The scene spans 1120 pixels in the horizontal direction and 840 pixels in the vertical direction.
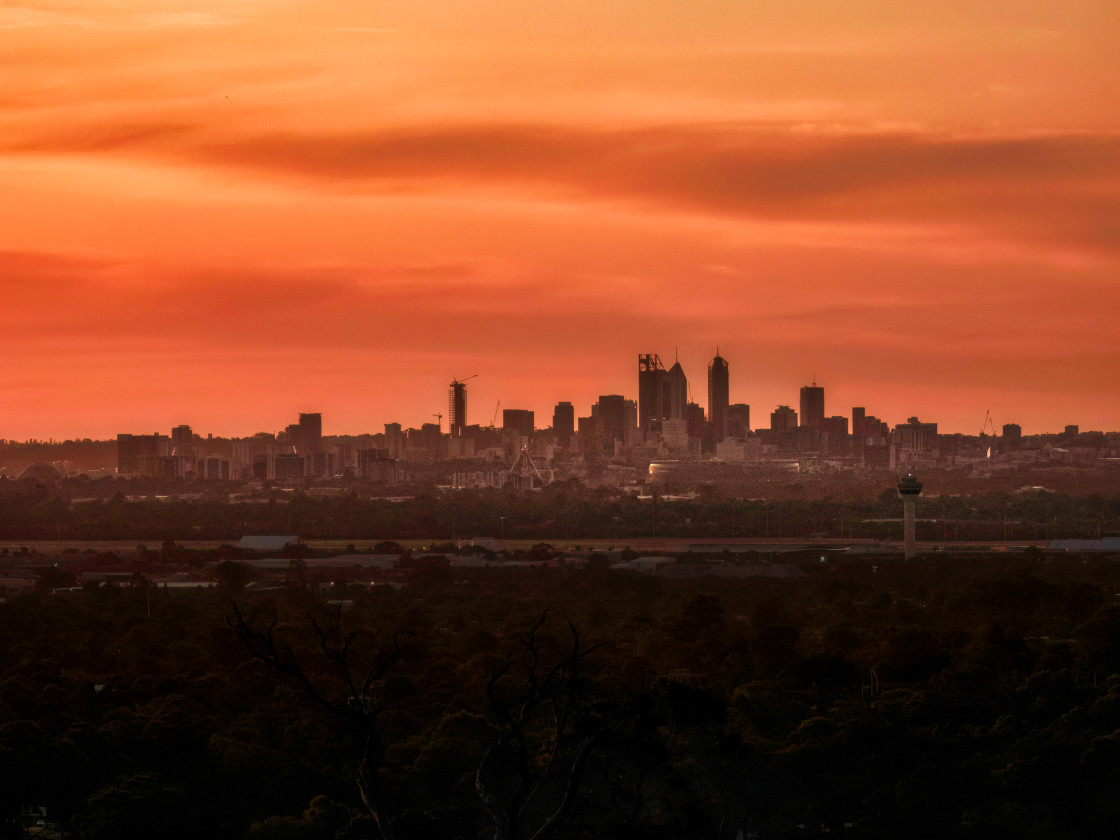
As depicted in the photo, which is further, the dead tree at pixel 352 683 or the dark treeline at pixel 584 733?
the dark treeline at pixel 584 733

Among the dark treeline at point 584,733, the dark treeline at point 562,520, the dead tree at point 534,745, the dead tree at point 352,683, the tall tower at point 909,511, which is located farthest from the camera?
the dark treeline at point 562,520

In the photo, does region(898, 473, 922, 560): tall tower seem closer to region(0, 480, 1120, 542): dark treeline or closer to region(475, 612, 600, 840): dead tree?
region(0, 480, 1120, 542): dark treeline

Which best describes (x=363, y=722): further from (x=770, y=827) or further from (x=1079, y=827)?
(x=1079, y=827)

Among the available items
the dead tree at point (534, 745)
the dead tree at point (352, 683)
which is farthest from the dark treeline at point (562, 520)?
the dead tree at point (534, 745)

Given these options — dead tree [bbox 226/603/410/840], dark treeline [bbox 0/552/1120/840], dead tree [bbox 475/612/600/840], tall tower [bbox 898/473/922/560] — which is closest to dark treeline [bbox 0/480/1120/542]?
tall tower [bbox 898/473/922/560]

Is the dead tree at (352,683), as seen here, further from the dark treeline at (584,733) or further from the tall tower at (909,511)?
the tall tower at (909,511)

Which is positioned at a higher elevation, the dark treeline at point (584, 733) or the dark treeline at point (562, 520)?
the dark treeline at point (562, 520)

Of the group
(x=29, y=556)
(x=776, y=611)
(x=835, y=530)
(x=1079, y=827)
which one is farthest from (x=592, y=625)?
(x=835, y=530)

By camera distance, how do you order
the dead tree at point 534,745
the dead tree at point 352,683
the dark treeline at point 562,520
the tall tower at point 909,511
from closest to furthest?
the dead tree at point 352,683
the dead tree at point 534,745
the tall tower at point 909,511
the dark treeline at point 562,520
